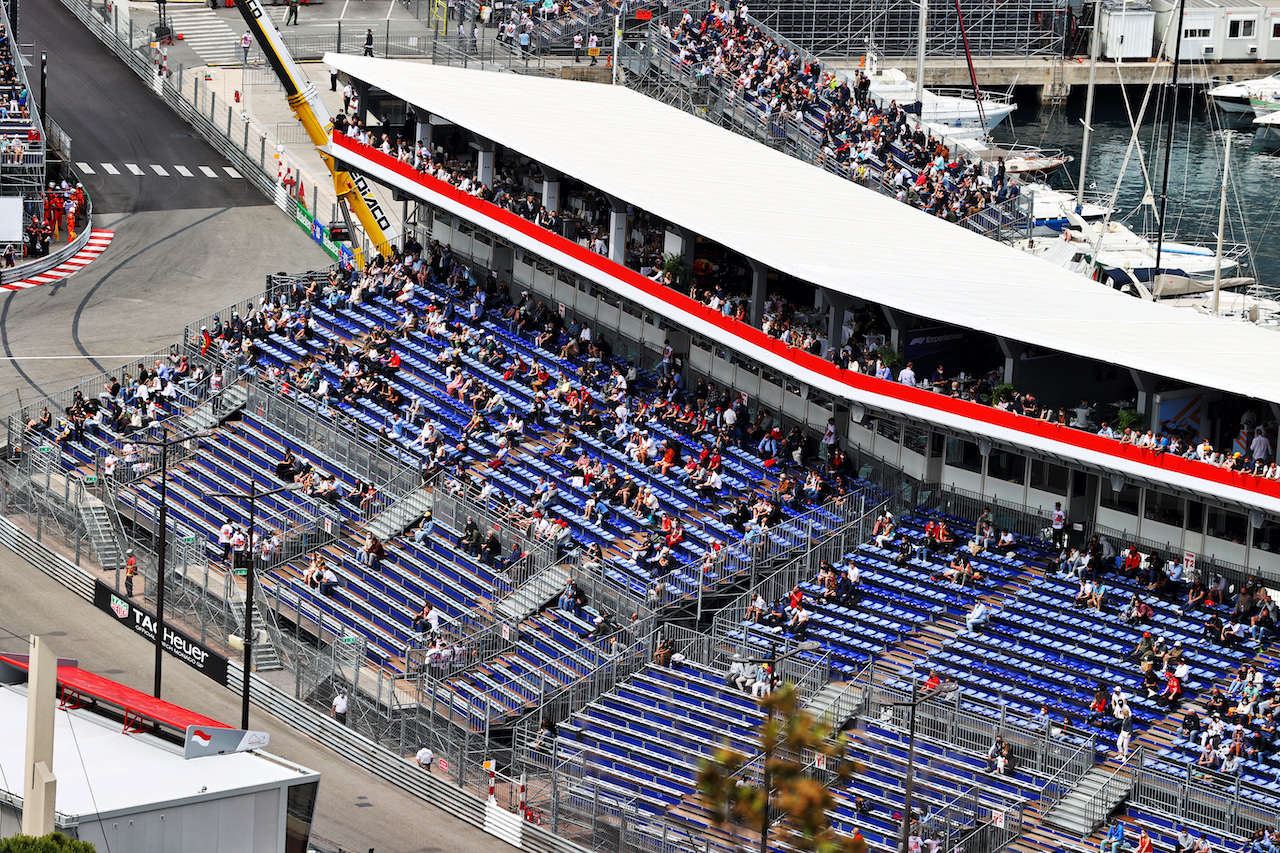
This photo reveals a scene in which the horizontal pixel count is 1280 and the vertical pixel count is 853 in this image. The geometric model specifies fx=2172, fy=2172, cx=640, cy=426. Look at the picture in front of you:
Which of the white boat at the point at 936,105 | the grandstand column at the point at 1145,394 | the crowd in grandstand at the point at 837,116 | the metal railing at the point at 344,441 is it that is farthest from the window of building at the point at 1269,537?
the white boat at the point at 936,105

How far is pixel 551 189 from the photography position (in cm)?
6225

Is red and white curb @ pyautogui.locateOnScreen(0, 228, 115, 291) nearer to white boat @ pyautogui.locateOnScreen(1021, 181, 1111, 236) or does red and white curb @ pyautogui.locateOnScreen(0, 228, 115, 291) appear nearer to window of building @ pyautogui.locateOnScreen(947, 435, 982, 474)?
white boat @ pyautogui.locateOnScreen(1021, 181, 1111, 236)

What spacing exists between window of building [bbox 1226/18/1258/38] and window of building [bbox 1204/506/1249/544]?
7429cm

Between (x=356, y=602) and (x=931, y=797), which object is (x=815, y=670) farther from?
(x=356, y=602)

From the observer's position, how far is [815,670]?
47.1 metres

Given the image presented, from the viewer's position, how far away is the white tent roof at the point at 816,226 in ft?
155

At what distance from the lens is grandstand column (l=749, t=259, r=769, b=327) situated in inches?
2131

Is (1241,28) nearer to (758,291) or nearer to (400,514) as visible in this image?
(758,291)

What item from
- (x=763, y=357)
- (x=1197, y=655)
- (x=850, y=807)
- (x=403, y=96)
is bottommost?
(x=850, y=807)

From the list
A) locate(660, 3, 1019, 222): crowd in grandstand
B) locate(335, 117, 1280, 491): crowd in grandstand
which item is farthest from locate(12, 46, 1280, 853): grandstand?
locate(660, 3, 1019, 222): crowd in grandstand

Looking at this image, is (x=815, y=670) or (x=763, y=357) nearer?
(x=815, y=670)

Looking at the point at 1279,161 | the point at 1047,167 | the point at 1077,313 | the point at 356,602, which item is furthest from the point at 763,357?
the point at 1279,161

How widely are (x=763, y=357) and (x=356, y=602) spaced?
11.7 metres

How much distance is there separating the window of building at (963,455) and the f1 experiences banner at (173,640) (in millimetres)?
17626
